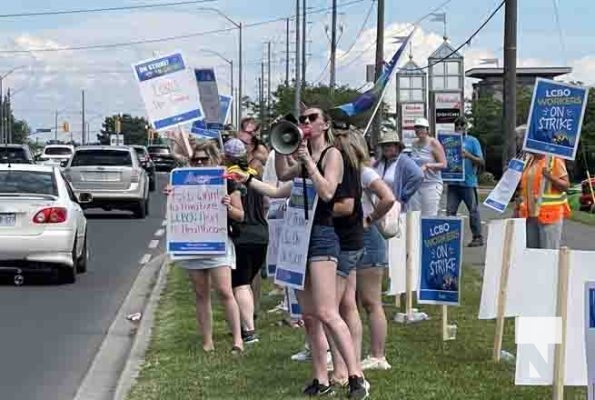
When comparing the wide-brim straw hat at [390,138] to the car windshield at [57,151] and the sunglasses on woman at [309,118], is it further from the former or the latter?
the car windshield at [57,151]

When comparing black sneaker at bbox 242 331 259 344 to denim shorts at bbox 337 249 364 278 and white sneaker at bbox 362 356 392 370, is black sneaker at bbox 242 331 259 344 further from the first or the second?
denim shorts at bbox 337 249 364 278

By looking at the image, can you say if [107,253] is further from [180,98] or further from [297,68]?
[297,68]

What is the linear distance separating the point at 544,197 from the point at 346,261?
3.40 metres

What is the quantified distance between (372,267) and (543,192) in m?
2.44

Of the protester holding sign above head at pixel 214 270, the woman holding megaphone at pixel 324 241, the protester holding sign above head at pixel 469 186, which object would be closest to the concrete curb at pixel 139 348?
the protester holding sign above head at pixel 214 270

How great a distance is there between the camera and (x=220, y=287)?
1010cm

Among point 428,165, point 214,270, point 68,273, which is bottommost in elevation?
point 68,273

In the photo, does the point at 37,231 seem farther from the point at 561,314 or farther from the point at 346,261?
the point at 561,314

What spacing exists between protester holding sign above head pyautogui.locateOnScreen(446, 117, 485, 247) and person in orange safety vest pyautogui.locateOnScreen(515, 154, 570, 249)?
6.56 meters

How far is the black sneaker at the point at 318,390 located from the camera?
8.22 m

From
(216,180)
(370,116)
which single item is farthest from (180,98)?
(370,116)

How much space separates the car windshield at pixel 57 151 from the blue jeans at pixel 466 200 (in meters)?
37.0

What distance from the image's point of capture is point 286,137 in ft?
25.2

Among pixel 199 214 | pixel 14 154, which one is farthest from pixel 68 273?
pixel 14 154
